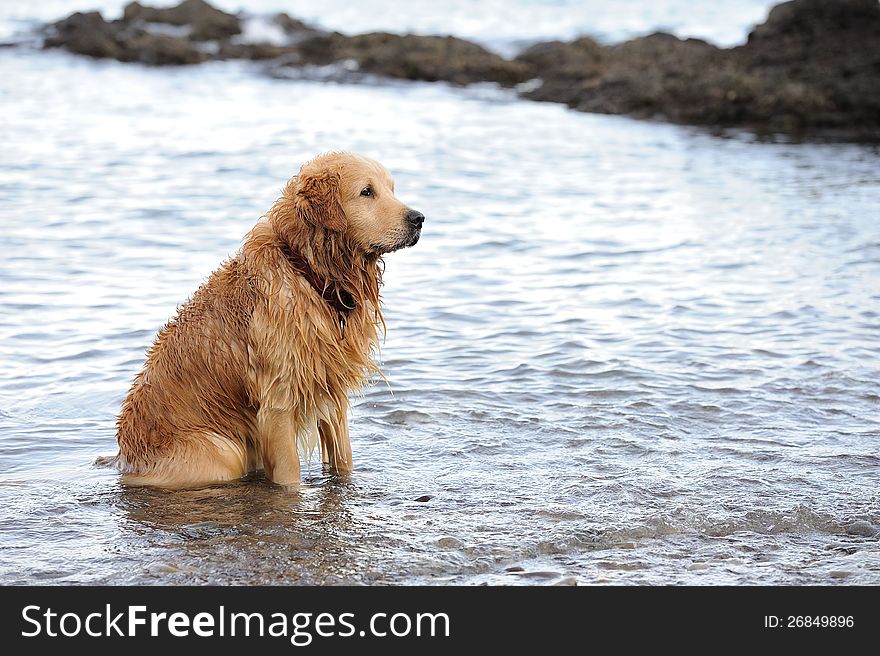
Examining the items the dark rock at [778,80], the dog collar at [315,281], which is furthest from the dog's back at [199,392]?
the dark rock at [778,80]

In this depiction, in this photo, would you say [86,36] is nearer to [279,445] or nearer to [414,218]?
[279,445]

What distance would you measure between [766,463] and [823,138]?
12505 mm

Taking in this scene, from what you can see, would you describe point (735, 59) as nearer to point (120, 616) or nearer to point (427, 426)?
point (427, 426)

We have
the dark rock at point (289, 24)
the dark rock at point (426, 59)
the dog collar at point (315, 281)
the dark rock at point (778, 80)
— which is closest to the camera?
the dog collar at point (315, 281)

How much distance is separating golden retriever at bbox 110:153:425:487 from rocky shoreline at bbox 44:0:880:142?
44.9 feet

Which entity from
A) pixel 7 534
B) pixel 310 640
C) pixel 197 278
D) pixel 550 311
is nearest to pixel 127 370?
pixel 197 278

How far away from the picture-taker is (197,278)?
33.4 ft

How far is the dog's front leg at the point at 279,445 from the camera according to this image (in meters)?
5.83

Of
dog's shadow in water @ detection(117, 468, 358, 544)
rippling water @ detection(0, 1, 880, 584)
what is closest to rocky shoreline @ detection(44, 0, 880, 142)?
rippling water @ detection(0, 1, 880, 584)

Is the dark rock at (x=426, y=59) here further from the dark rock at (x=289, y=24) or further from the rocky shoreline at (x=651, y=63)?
the dark rock at (x=289, y=24)

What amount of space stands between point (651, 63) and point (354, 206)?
16.2 m

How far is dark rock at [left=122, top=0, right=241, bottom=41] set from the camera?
2706 centimetres

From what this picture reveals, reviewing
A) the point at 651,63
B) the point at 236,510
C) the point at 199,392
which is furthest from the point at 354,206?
the point at 651,63

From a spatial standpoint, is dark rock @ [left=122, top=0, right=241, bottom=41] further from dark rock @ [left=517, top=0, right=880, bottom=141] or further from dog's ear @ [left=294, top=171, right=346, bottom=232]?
dog's ear @ [left=294, top=171, right=346, bottom=232]
